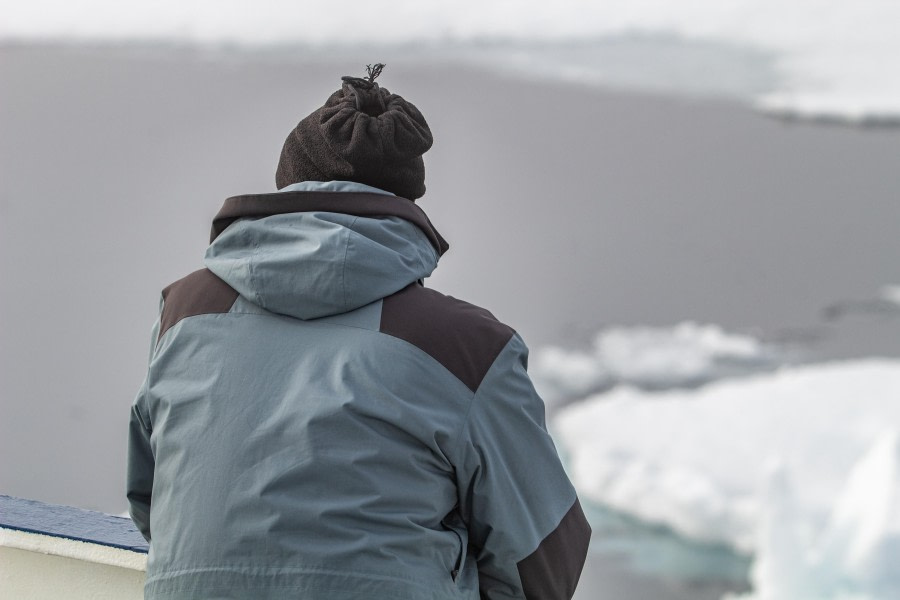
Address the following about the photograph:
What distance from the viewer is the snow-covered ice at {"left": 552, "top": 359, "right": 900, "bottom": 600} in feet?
13.3

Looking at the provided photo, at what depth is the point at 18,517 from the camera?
4.43 feet

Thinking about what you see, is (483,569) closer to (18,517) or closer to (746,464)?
(18,517)

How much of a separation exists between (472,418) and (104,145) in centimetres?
305

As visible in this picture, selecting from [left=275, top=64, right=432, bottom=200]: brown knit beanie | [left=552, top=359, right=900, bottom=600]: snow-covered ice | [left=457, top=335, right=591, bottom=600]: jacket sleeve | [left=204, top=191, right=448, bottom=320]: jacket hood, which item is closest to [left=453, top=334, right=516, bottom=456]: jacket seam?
[left=457, top=335, right=591, bottom=600]: jacket sleeve

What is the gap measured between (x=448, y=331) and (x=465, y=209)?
2.81m

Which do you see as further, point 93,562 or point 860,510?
point 860,510

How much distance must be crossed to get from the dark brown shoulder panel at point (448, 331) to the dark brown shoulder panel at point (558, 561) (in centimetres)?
17

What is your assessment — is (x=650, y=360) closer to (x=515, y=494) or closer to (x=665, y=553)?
(x=665, y=553)

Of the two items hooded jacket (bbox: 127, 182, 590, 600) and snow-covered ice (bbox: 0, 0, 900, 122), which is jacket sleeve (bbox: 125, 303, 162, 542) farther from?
snow-covered ice (bbox: 0, 0, 900, 122)

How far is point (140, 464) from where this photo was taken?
3.38 ft

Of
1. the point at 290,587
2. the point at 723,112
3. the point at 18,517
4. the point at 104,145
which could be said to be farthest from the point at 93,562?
the point at 723,112

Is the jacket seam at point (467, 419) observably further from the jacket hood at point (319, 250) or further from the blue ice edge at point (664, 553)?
the blue ice edge at point (664, 553)

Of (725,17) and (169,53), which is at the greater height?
(725,17)

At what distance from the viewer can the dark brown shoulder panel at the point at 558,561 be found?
35.7 inches
